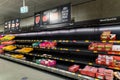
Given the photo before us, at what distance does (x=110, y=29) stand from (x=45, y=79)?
8.25 ft

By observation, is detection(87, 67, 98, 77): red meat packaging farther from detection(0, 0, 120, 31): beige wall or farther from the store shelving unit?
detection(0, 0, 120, 31): beige wall

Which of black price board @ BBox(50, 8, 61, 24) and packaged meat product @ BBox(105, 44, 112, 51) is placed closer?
packaged meat product @ BBox(105, 44, 112, 51)

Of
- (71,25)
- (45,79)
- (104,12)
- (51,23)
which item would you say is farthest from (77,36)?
(45,79)

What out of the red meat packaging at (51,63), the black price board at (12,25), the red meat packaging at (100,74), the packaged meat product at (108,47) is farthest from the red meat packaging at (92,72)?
the black price board at (12,25)

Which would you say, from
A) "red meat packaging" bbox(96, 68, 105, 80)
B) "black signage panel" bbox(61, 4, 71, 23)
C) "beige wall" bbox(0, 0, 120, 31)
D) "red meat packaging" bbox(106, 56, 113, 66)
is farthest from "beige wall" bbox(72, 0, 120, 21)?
"red meat packaging" bbox(96, 68, 105, 80)

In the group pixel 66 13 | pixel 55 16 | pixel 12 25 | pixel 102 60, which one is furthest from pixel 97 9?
pixel 12 25

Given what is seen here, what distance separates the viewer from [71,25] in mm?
4098

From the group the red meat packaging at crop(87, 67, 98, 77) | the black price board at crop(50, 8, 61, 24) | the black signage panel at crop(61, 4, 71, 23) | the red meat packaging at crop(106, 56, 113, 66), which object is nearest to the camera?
the red meat packaging at crop(106, 56, 113, 66)

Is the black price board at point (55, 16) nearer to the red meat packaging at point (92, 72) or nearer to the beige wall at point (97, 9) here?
the beige wall at point (97, 9)

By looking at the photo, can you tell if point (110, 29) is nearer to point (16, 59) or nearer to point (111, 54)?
point (111, 54)

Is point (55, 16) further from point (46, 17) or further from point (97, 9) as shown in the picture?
point (97, 9)

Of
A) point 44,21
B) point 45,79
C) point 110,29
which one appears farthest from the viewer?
point 44,21

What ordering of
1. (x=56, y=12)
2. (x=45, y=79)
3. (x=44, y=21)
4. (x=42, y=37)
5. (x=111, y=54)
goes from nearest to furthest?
(x=111, y=54) → (x=45, y=79) → (x=56, y=12) → (x=44, y=21) → (x=42, y=37)

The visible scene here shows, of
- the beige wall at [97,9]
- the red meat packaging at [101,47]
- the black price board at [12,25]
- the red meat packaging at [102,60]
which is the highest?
the beige wall at [97,9]
